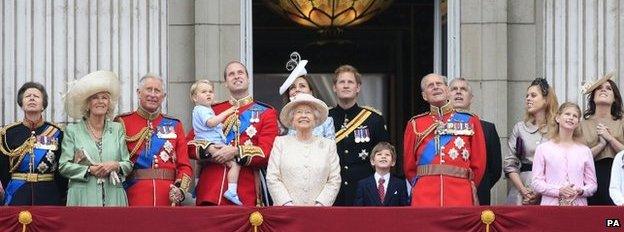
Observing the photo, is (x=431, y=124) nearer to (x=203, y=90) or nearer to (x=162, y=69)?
(x=203, y=90)

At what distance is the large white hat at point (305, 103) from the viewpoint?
15.9 m

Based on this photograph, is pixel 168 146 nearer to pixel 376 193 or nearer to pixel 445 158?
pixel 376 193

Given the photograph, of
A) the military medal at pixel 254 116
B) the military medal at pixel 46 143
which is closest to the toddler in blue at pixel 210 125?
the military medal at pixel 254 116

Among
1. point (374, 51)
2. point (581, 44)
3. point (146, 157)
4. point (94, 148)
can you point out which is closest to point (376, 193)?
point (146, 157)

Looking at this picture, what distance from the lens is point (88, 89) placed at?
15.8 metres

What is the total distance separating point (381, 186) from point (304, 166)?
2.68 feet

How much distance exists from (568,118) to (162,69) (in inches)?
166

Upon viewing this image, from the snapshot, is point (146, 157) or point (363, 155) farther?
point (363, 155)

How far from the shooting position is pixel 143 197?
52.2 ft

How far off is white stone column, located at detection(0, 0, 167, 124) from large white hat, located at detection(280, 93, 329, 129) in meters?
2.48

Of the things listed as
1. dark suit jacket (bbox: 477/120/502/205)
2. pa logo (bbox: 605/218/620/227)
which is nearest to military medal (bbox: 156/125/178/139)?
dark suit jacket (bbox: 477/120/502/205)

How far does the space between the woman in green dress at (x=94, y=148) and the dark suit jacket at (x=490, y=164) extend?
3004 mm

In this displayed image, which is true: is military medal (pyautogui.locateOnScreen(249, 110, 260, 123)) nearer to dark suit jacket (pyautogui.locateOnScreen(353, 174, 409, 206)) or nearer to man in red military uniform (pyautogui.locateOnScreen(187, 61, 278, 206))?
man in red military uniform (pyautogui.locateOnScreen(187, 61, 278, 206))

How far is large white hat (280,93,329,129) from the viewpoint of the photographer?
15.9m
